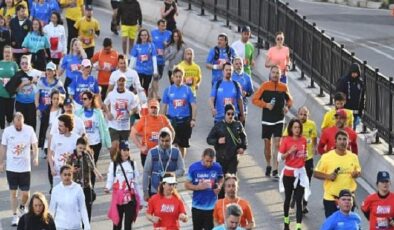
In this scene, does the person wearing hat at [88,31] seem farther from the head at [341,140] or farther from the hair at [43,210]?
the hair at [43,210]

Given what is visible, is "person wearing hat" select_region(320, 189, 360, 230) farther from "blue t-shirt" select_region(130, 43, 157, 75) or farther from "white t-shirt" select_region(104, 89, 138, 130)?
"blue t-shirt" select_region(130, 43, 157, 75)

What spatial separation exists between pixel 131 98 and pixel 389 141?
4171mm

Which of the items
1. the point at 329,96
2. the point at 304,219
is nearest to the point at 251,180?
the point at 304,219

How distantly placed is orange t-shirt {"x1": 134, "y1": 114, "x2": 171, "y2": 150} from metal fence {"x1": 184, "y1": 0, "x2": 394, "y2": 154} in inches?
153

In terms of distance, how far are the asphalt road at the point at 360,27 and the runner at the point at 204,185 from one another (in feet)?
47.0

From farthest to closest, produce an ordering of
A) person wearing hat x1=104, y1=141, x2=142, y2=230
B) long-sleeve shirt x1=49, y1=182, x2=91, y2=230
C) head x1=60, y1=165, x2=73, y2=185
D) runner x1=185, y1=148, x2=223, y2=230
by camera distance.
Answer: person wearing hat x1=104, y1=141, x2=142, y2=230 < runner x1=185, y1=148, x2=223, y2=230 < long-sleeve shirt x1=49, y1=182, x2=91, y2=230 < head x1=60, y1=165, x2=73, y2=185

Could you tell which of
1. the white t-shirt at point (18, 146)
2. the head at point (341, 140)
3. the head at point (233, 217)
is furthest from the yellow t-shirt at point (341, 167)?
the white t-shirt at point (18, 146)

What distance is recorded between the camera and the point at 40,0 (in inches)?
1302

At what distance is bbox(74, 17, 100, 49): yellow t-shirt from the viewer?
31.1 metres

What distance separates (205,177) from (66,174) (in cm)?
200

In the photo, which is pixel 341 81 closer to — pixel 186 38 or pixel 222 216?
pixel 222 216

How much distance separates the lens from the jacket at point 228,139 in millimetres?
22734

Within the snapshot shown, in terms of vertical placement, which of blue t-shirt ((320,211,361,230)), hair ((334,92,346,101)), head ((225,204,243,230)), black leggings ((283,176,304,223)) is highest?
head ((225,204,243,230))

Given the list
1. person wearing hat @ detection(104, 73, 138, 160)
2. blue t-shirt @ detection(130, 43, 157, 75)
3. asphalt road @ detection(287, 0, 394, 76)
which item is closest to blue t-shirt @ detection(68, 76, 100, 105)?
person wearing hat @ detection(104, 73, 138, 160)
